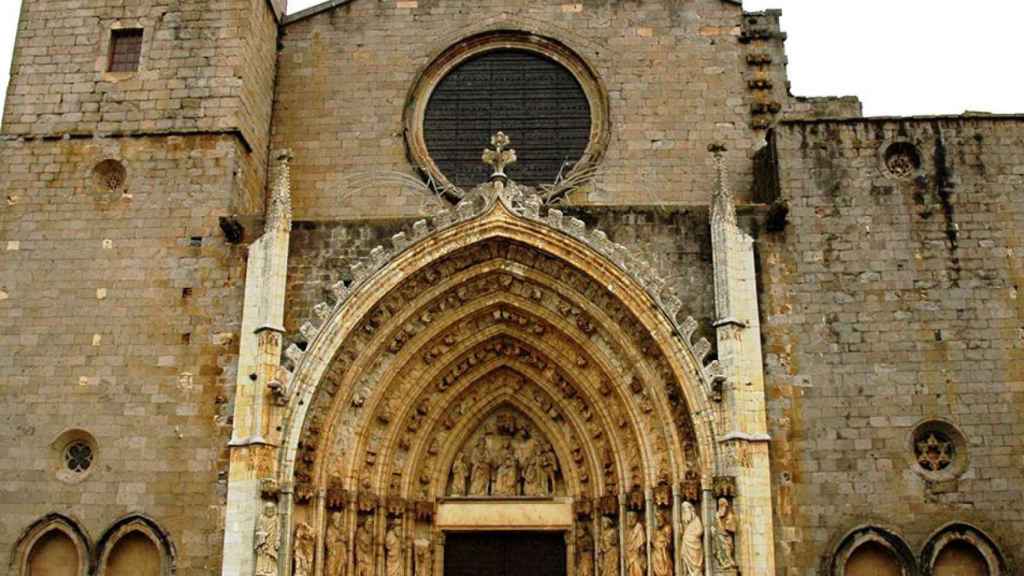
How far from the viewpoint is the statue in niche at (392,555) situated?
12.8m

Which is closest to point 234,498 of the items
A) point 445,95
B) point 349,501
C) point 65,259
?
point 349,501

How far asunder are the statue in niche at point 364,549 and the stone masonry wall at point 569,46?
157 inches

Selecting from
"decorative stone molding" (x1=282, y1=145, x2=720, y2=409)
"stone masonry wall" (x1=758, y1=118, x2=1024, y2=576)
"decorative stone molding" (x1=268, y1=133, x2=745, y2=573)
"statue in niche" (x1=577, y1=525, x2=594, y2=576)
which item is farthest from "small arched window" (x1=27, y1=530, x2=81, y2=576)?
"stone masonry wall" (x1=758, y1=118, x2=1024, y2=576)

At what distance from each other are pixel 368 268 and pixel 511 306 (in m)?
1.77

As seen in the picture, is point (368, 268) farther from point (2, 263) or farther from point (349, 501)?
point (2, 263)

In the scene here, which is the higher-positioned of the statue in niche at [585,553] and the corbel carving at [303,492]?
the corbel carving at [303,492]

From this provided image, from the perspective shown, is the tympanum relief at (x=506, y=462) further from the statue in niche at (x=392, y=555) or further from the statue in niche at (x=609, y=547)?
the statue in niche at (x=392, y=555)

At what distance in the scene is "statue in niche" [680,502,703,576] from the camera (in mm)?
11680

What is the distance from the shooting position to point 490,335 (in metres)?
13.5

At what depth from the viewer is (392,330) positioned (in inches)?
Result: 511

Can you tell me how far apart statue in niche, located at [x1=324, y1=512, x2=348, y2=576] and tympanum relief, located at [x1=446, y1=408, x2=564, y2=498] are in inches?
61.4

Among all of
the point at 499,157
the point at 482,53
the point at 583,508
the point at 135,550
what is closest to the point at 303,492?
the point at 135,550

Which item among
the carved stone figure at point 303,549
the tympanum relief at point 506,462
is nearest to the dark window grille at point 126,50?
the carved stone figure at point 303,549

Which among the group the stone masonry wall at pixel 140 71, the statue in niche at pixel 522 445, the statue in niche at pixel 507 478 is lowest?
the statue in niche at pixel 507 478
